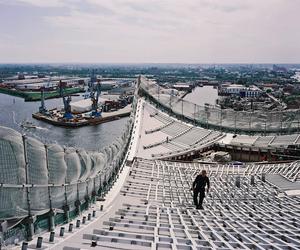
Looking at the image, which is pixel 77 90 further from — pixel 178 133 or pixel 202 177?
pixel 202 177

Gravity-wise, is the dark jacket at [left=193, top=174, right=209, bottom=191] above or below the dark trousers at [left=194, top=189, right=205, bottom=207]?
above

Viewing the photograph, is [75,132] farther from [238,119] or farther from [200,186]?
[200,186]

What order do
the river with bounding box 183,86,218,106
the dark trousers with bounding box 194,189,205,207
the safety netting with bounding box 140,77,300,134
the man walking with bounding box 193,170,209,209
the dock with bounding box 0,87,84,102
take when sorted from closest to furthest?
the man walking with bounding box 193,170,209,209 < the dark trousers with bounding box 194,189,205,207 < the safety netting with bounding box 140,77,300,134 < the river with bounding box 183,86,218,106 < the dock with bounding box 0,87,84,102

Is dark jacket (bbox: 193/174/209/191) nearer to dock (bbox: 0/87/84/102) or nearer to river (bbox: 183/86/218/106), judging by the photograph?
river (bbox: 183/86/218/106)

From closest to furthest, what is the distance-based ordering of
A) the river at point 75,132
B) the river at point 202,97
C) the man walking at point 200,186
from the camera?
the man walking at point 200,186, the river at point 75,132, the river at point 202,97

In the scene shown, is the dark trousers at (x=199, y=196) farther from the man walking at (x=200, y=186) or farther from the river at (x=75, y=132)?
the river at (x=75, y=132)

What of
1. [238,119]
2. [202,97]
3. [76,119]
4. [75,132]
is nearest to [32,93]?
[76,119]

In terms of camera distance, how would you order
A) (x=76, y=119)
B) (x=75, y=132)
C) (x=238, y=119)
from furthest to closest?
(x=76, y=119) < (x=75, y=132) < (x=238, y=119)

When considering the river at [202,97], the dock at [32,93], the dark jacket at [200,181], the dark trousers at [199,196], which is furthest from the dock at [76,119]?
the dark jacket at [200,181]

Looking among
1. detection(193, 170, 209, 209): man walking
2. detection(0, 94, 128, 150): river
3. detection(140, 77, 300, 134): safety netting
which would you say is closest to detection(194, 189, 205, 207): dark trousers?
detection(193, 170, 209, 209): man walking

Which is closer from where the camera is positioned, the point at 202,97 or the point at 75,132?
the point at 75,132

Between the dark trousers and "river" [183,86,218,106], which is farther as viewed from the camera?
"river" [183,86,218,106]
